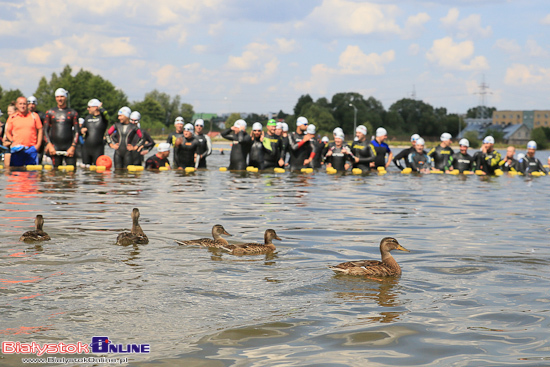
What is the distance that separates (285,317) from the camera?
6.16m

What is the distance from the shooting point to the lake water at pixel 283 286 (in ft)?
17.9

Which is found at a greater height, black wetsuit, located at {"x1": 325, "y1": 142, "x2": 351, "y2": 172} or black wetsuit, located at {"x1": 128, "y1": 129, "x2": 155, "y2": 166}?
black wetsuit, located at {"x1": 128, "y1": 129, "x2": 155, "y2": 166}

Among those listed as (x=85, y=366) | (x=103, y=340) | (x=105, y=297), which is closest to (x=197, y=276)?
(x=105, y=297)

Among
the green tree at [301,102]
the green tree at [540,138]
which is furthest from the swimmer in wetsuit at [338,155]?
the green tree at [301,102]

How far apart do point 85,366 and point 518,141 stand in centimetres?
16483

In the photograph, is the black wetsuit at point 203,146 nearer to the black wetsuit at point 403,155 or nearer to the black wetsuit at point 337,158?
the black wetsuit at point 337,158

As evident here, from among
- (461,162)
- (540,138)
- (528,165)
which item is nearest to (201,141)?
(461,162)

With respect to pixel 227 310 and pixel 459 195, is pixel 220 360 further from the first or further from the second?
pixel 459 195

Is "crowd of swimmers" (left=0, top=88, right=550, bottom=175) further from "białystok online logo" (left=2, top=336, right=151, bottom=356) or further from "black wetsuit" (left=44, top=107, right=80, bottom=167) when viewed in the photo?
"białystok online logo" (left=2, top=336, right=151, bottom=356)

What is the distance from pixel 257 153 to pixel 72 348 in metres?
19.4

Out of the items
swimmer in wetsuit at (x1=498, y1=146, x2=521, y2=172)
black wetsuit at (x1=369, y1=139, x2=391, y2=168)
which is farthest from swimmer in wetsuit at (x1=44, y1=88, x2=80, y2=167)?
swimmer in wetsuit at (x1=498, y1=146, x2=521, y2=172)

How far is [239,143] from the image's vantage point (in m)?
24.1

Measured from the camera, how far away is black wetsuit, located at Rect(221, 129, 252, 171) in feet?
77.9

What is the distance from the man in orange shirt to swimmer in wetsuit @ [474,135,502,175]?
15.0 metres
